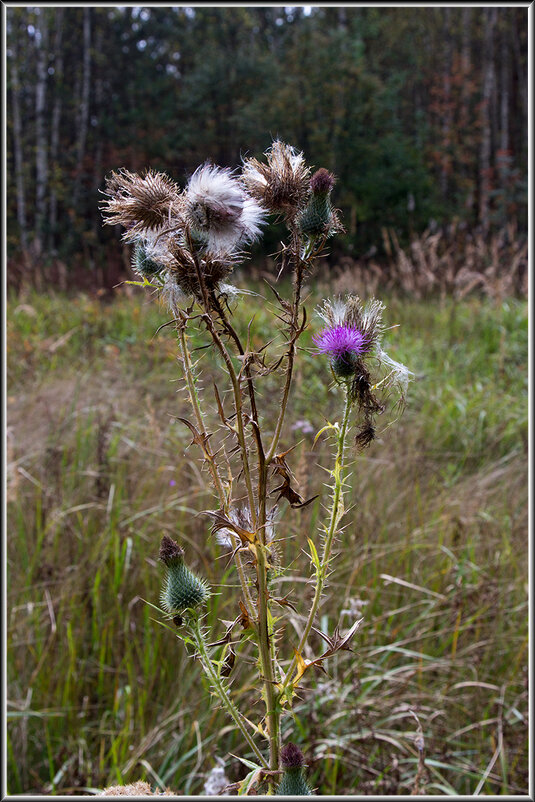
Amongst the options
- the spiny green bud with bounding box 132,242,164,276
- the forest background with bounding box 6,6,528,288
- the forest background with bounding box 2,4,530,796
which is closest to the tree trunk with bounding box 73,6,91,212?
the forest background with bounding box 6,6,528,288

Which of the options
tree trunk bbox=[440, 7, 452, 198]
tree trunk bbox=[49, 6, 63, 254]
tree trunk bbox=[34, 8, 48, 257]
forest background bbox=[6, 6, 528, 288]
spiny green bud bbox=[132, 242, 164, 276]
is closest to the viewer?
spiny green bud bbox=[132, 242, 164, 276]

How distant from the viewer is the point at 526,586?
267cm

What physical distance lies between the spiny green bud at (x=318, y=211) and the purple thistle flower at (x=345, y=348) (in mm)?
124

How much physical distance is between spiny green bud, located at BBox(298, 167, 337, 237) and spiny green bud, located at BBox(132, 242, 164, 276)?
20 centimetres

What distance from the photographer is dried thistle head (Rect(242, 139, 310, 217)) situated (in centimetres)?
79

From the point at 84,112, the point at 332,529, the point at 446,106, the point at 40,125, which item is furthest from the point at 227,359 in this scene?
the point at 446,106

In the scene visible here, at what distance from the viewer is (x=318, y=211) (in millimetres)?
812

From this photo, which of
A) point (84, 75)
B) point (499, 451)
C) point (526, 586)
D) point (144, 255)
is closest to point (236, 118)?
point (84, 75)

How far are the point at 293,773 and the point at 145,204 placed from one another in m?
0.69

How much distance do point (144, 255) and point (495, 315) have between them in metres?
6.13

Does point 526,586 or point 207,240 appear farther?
point 526,586

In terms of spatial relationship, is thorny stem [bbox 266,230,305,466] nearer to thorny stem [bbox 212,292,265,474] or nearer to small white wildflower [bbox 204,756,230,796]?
thorny stem [bbox 212,292,265,474]

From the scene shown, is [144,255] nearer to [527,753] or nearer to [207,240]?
[207,240]

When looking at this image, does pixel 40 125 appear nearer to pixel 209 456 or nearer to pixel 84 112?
pixel 84 112
